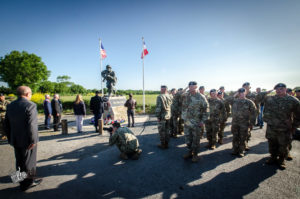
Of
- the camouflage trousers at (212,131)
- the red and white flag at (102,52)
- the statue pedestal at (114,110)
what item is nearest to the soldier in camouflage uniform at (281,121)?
the camouflage trousers at (212,131)

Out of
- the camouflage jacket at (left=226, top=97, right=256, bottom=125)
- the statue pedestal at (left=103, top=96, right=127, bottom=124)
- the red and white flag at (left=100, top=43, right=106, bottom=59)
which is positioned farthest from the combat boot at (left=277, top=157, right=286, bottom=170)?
the red and white flag at (left=100, top=43, right=106, bottom=59)

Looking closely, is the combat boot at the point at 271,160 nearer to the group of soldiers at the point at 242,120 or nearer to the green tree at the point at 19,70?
the group of soldiers at the point at 242,120

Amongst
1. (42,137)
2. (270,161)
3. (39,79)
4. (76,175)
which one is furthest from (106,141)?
(39,79)

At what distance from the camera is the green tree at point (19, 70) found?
1284 inches

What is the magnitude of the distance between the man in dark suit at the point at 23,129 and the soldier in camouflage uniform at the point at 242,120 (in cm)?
549

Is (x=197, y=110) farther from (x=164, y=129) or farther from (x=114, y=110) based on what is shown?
(x=114, y=110)

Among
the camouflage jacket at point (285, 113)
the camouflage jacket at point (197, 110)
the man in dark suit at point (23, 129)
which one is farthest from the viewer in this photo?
the camouflage jacket at point (197, 110)

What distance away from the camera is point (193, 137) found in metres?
3.83

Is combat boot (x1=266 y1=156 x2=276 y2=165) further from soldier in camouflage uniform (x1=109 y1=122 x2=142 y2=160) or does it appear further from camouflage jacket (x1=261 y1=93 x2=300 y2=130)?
soldier in camouflage uniform (x1=109 y1=122 x2=142 y2=160)

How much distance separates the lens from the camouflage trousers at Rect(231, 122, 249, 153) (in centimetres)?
412

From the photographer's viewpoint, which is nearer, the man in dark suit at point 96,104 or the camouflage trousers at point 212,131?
the camouflage trousers at point 212,131

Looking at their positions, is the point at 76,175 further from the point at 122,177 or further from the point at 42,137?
the point at 42,137

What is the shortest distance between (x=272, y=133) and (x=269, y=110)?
65cm

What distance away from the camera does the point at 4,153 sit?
4.58 m
